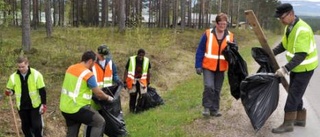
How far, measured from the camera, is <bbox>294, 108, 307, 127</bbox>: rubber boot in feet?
21.3

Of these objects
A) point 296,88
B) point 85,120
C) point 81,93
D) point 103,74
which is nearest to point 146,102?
point 103,74

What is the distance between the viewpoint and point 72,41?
1877cm

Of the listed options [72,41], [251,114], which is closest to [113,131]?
[251,114]

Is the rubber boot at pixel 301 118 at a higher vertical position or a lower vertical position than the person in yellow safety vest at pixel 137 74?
lower

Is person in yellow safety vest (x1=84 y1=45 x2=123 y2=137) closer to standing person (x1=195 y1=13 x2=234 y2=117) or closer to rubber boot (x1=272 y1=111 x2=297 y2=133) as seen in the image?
standing person (x1=195 y1=13 x2=234 y2=117)

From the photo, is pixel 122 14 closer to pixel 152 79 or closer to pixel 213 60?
pixel 152 79

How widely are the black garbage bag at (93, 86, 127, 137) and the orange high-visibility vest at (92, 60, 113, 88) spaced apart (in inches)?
9.5

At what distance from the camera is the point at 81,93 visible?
18.9 ft

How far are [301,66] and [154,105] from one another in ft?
15.7

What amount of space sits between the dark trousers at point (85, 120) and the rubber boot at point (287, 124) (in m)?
2.58

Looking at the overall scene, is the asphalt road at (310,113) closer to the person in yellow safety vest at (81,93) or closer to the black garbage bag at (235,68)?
the black garbage bag at (235,68)

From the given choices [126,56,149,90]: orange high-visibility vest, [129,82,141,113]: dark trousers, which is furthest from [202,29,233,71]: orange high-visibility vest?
[129,82,141,113]: dark trousers

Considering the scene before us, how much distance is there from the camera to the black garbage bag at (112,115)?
6680mm

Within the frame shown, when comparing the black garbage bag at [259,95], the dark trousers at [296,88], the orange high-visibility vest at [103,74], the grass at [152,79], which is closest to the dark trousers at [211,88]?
the grass at [152,79]
